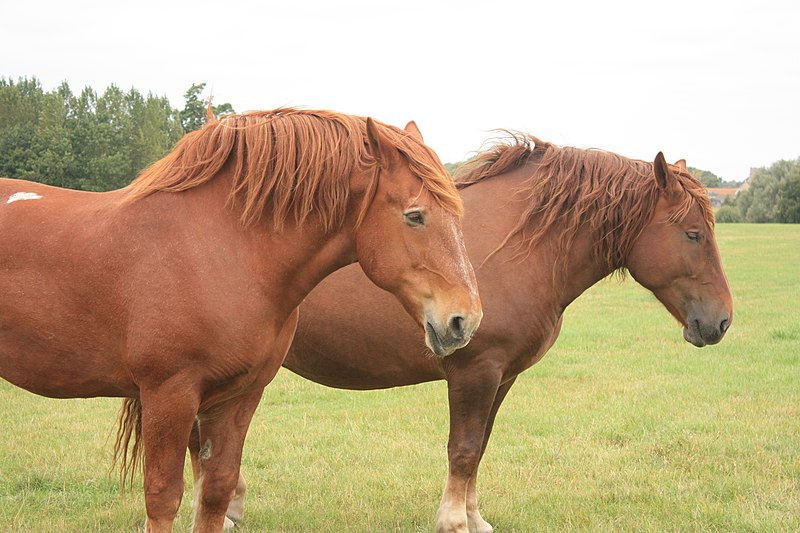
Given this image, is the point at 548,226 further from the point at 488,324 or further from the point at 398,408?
the point at 398,408

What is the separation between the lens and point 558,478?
554 cm

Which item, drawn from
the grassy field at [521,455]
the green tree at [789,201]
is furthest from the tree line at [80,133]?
the green tree at [789,201]

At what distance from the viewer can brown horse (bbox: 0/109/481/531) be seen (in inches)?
115

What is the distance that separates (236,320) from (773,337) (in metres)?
10.8

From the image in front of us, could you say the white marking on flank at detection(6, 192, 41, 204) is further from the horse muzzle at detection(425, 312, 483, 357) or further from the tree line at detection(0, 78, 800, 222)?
the tree line at detection(0, 78, 800, 222)

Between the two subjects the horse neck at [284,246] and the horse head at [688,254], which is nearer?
the horse neck at [284,246]

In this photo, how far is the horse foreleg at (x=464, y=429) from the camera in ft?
14.0

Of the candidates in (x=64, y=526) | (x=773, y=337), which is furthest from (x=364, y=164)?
(x=773, y=337)

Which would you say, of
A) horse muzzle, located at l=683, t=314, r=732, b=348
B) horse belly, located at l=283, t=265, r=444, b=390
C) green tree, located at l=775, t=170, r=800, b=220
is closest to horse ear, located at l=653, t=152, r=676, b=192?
horse muzzle, located at l=683, t=314, r=732, b=348

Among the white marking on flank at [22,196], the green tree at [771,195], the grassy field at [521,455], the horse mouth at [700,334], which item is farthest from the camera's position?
the green tree at [771,195]

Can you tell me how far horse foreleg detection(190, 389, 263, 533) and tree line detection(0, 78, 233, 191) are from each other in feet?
123

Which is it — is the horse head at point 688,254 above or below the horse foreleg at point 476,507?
above

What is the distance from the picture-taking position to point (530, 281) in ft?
14.4

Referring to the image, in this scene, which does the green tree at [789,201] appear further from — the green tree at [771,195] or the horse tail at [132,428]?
the horse tail at [132,428]
